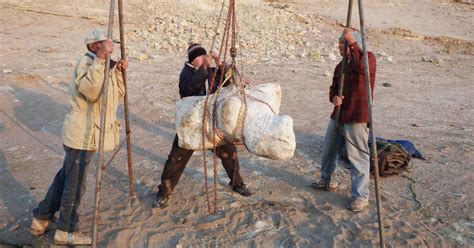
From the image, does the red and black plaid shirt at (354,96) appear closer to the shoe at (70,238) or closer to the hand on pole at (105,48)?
the hand on pole at (105,48)

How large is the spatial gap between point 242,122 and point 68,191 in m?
1.62

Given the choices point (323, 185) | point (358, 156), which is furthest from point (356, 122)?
point (323, 185)

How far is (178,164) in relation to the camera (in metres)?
4.84

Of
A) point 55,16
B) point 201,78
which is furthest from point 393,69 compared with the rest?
point 55,16

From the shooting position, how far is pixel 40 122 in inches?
307

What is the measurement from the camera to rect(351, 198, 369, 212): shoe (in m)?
4.87

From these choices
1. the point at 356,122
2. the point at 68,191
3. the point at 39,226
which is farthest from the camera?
the point at 356,122

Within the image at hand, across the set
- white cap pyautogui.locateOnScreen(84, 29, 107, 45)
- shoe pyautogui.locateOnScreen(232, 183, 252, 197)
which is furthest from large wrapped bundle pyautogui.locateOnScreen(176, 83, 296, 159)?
shoe pyautogui.locateOnScreen(232, 183, 252, 197)

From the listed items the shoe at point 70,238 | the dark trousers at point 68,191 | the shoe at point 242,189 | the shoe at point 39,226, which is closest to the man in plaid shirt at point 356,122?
the shoe at point 242,189

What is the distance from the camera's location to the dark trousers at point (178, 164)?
15.7 ft

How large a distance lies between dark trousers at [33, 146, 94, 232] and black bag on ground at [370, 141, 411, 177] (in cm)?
352

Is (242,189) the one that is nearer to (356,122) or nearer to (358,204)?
(358,204)

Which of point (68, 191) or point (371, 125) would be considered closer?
point (371, 125)

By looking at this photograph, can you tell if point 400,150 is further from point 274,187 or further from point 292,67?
point 292,67
